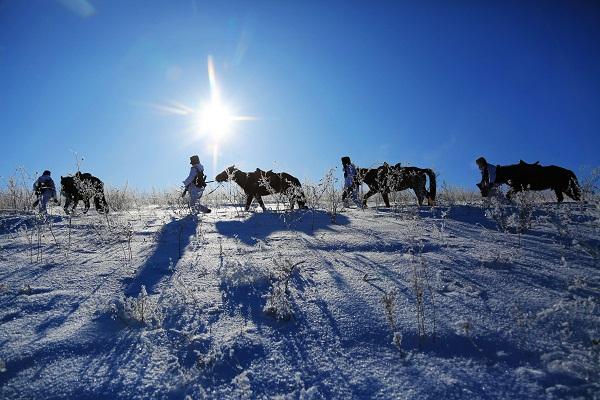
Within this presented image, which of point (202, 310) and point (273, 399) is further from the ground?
point (202, 310)

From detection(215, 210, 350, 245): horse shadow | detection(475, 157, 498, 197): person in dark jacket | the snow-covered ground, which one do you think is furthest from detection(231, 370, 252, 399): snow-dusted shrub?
detection(475, 157, 498, 197): person in dark jacket

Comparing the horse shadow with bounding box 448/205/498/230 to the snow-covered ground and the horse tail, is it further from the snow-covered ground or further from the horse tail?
the horse tail

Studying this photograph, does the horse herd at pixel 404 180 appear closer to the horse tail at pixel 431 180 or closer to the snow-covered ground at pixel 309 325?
the horse tail at pixel 431 180

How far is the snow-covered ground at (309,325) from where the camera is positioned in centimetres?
155

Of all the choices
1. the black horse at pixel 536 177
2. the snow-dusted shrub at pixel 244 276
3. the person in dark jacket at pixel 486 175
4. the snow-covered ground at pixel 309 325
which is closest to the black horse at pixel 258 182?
the person in dark jacket at pixel 486 175

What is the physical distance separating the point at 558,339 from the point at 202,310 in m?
1.95

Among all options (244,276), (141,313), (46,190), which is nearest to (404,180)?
(244,276)

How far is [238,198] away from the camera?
9383mm

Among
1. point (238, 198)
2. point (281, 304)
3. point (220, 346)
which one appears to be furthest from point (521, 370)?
point (238, 198)

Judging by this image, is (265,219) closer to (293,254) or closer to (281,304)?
(293,254)

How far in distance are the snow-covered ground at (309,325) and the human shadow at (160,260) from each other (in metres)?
0.03

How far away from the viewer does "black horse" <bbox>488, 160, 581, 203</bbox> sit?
9289mm

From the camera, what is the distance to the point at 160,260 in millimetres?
3406

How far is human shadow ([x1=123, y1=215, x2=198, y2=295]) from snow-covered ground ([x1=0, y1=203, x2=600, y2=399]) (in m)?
0.03
